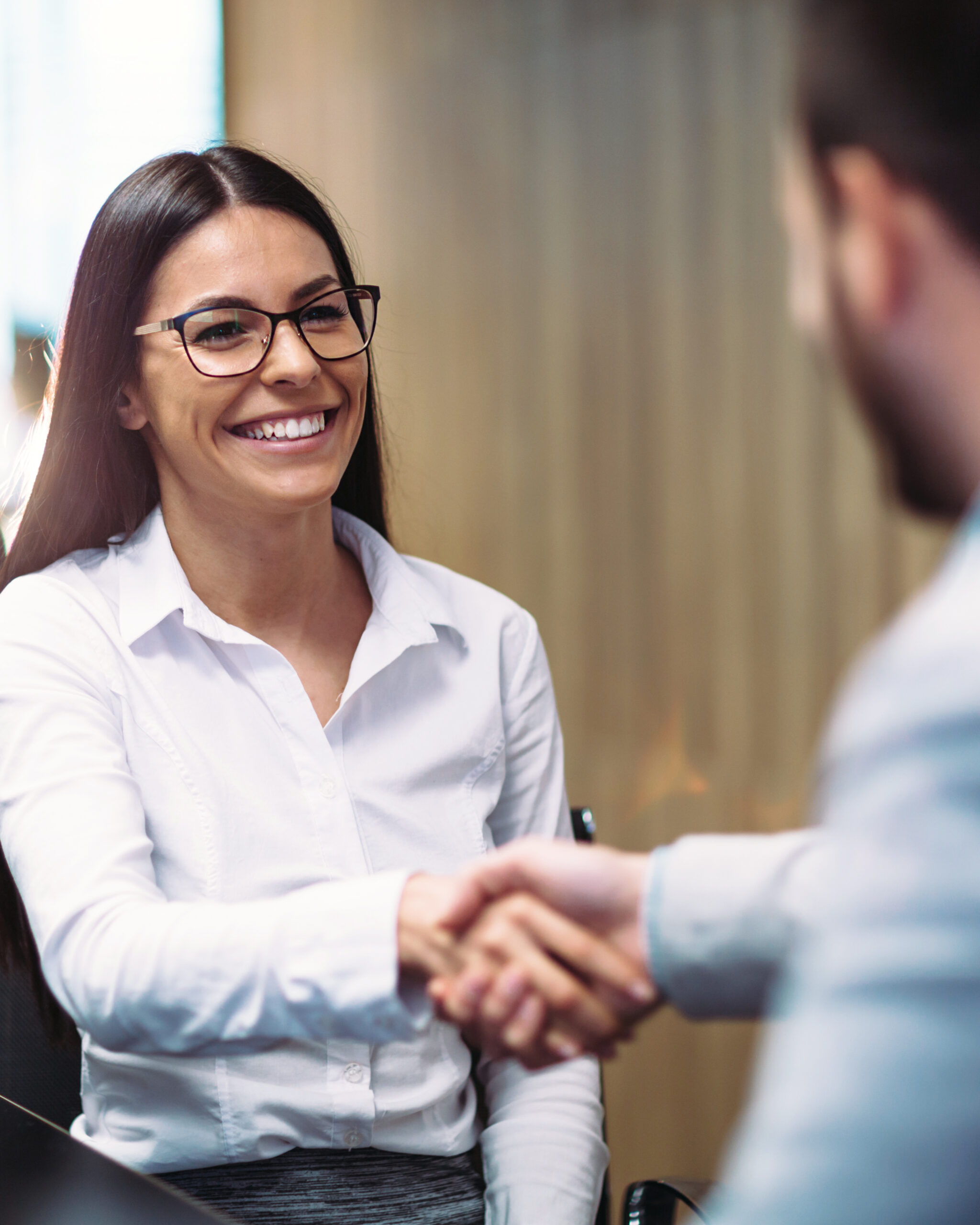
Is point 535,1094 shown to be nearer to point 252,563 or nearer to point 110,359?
point 252,563

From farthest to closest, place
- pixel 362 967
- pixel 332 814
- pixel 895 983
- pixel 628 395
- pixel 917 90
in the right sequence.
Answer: pixel 628 395, pixel 332 814, pixel 362 967, pixel 917 90, pixel 895 983

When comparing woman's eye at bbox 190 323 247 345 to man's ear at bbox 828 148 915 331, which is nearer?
man's ear at bbox 828 148 915 331

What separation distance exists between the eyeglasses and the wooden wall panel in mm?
1040

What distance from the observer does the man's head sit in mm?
531

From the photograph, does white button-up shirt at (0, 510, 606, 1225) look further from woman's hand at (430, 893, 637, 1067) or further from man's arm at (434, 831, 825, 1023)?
man's arm at (434, 831, 825, 1023)

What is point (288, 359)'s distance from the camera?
1286 mm

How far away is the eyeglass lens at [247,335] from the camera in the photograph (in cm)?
127

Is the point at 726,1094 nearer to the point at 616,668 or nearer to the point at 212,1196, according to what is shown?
the point at 616,668

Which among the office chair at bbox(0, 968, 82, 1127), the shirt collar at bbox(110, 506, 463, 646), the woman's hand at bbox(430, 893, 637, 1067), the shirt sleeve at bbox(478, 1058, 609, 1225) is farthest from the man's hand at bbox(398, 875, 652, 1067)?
the office chair at bbox(0, 968, 82, 1127)

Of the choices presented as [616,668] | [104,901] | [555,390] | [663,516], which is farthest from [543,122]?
[104,901]

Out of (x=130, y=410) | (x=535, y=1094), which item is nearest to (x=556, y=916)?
(x=535, y=1094)

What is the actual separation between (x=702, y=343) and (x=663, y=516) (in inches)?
14.8

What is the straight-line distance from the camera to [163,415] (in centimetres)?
132

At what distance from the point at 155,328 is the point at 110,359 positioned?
3.2 inches
